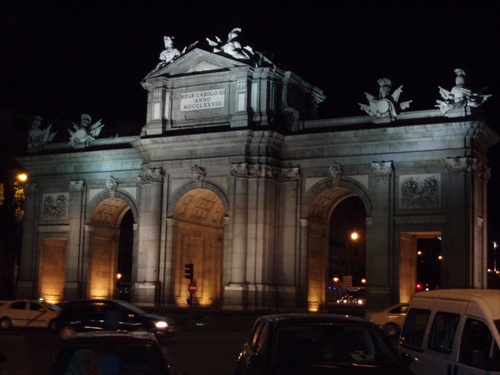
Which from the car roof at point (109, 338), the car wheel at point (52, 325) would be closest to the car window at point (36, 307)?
the car wheel at point (52, 325)

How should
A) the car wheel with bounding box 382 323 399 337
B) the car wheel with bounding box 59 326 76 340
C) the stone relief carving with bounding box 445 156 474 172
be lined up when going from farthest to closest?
1. the stone relief carving with bounding box 445 156 474 172
2. the car wheel with bounding box 382 323 399 337
3. the car wheel with bounding box 59 326 76 340

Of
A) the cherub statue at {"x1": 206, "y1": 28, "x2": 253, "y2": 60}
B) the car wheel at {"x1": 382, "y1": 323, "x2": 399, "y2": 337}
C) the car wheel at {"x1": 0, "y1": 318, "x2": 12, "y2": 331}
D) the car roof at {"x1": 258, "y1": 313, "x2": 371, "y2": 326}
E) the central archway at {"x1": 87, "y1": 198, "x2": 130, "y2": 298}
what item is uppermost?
the cherub statue at {"x1": 206, "y1": 28, "x2": 253, "y2": 60}

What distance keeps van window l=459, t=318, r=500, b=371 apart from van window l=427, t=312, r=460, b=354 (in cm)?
47

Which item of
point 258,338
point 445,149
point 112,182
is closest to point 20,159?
point 112,182

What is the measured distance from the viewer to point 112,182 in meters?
54.0

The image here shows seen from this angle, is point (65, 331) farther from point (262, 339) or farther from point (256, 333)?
point (262, 339)

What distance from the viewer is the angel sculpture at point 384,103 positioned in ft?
149

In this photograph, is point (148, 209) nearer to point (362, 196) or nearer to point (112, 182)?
point (112, 182)

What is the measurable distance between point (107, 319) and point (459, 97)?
Answer: 868 inches

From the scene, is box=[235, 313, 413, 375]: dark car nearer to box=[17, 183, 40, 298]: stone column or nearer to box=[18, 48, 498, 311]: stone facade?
box=[18, 48, 498, 311]: stone facade

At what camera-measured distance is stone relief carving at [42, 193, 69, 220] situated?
56.4 m

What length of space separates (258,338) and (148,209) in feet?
123

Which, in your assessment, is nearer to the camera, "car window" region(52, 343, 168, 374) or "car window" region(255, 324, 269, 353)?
"car window" region(52, 343, 168, 374)

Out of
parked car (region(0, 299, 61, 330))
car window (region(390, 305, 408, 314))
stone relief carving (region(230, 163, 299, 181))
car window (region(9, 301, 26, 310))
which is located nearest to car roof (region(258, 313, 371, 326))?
car window (region(390, 305, 408, 314))
